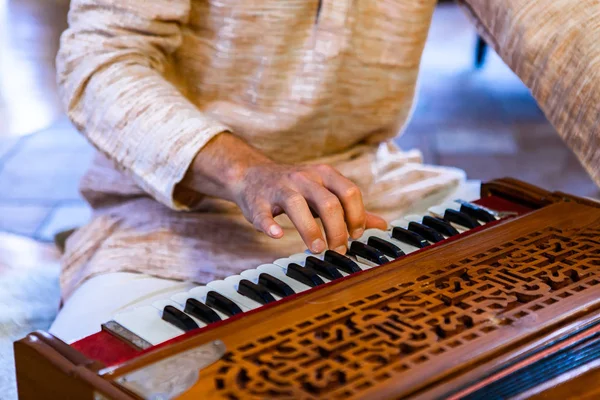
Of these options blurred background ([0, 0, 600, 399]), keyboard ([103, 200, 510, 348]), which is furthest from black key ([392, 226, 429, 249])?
blurred background ([0, 0, 600, 399])

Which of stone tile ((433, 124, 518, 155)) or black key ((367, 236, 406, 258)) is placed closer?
black key ((367, 236, 406, 258))

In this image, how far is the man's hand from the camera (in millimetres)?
974

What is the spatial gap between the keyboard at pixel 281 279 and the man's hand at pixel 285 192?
0.08 feet

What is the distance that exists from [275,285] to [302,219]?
0.32 ft

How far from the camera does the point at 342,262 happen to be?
3.13 ft

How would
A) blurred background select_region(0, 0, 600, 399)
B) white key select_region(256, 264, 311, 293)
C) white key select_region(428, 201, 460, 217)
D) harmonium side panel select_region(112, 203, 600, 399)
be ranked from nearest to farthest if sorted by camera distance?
harmonium side panel select_region(112, 203, 600, 399), white key select_region(256, 264, 311, 293), white key select_region(428, 201, 460, 217), blurred background select_region(0, 0, 600, 399)

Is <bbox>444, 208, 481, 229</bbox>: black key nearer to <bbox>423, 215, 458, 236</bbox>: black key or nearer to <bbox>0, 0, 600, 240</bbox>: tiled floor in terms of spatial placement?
<bbox>423, 215, 458, 236</bbox>: black key

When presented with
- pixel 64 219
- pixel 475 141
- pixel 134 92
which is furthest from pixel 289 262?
pixel 475 141

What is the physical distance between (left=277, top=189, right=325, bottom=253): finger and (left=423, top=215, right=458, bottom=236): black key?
18cm

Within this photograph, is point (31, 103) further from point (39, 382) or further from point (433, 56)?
point (39, 382)

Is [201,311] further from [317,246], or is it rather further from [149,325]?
[317,246]

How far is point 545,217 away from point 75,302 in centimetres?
65

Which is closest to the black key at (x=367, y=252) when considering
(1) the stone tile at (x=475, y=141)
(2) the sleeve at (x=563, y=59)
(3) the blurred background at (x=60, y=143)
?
(2) the sleeve at (x=563, y=59)

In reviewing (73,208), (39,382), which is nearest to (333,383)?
(39,382)
